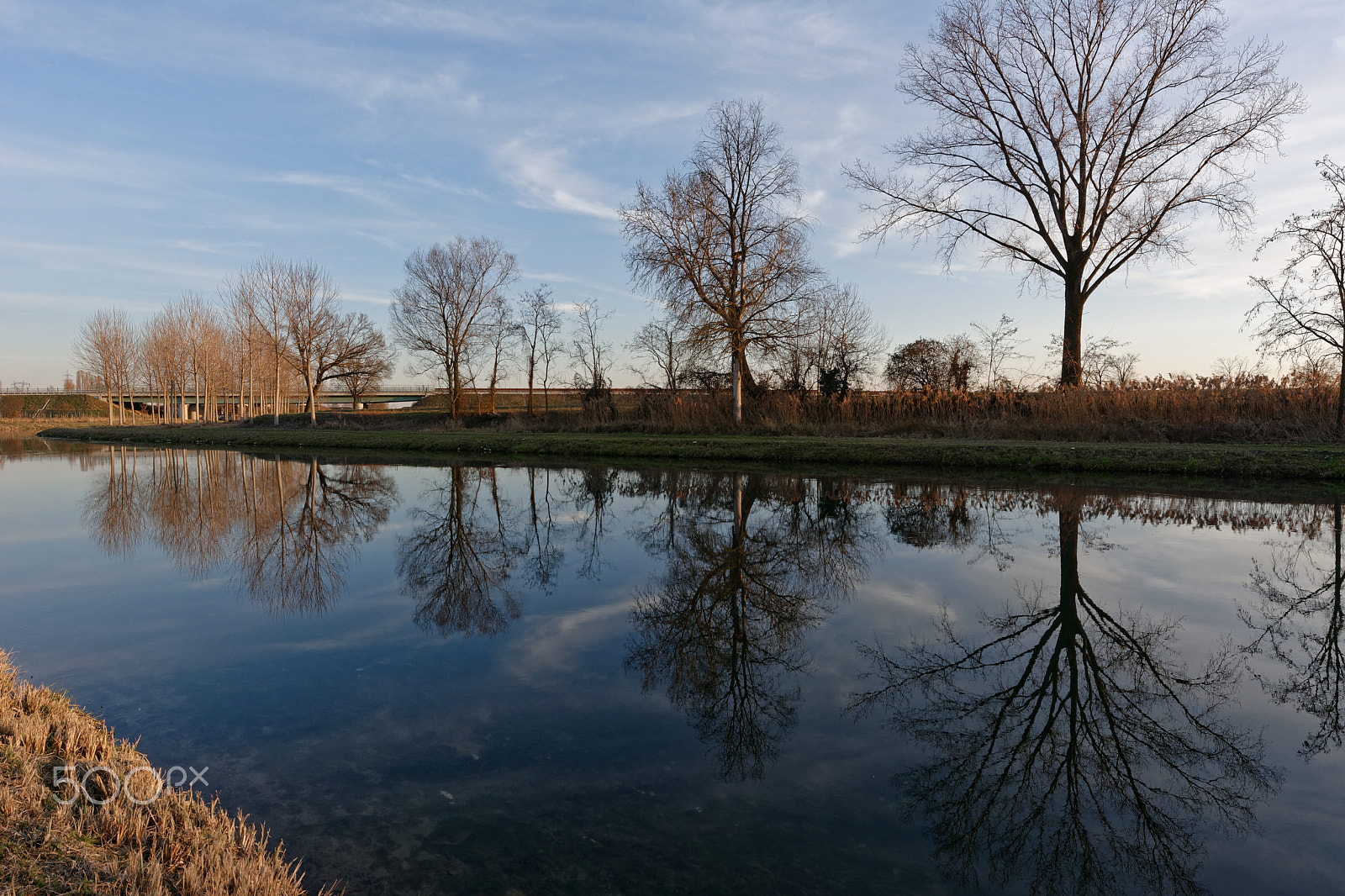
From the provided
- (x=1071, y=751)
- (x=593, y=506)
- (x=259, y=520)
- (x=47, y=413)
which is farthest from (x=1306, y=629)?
(x=47, y=413)

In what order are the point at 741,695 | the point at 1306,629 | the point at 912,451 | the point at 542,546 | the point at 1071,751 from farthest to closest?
the point at 912,451, the point at 542,546, the point at 1306,629, the point at 741,695, the point at 1071,751

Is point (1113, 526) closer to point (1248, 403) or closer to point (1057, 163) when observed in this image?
point (1248, 403)

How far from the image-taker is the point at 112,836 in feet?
9.70

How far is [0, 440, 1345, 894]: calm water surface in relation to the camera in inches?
123

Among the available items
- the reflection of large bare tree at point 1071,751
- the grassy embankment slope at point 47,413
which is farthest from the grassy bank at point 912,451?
the grassy embankment slope at point 47,413

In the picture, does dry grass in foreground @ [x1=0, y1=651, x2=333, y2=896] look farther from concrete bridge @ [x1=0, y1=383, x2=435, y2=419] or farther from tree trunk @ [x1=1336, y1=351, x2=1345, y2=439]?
concrete bridge @ [x1=0, y1=383, x2=435, y2=419]

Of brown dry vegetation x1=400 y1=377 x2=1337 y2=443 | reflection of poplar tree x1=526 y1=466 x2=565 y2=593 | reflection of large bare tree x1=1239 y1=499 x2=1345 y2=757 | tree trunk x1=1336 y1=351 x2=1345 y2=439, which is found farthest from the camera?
brown dry vegetation x1=400 y1=377 x2=1337 y2=443

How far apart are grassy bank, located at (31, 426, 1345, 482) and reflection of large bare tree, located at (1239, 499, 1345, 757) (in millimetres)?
7189

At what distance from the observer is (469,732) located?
423 cm

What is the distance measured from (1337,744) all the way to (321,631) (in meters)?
6.88

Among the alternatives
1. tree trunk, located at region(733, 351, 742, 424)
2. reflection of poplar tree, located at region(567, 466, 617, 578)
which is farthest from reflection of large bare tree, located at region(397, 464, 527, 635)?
tree trunk, located at region(733, 351, 742, 424)

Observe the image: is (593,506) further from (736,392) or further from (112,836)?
(736,392)

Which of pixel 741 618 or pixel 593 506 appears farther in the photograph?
pixel 593 506

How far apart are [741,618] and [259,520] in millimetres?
8817
